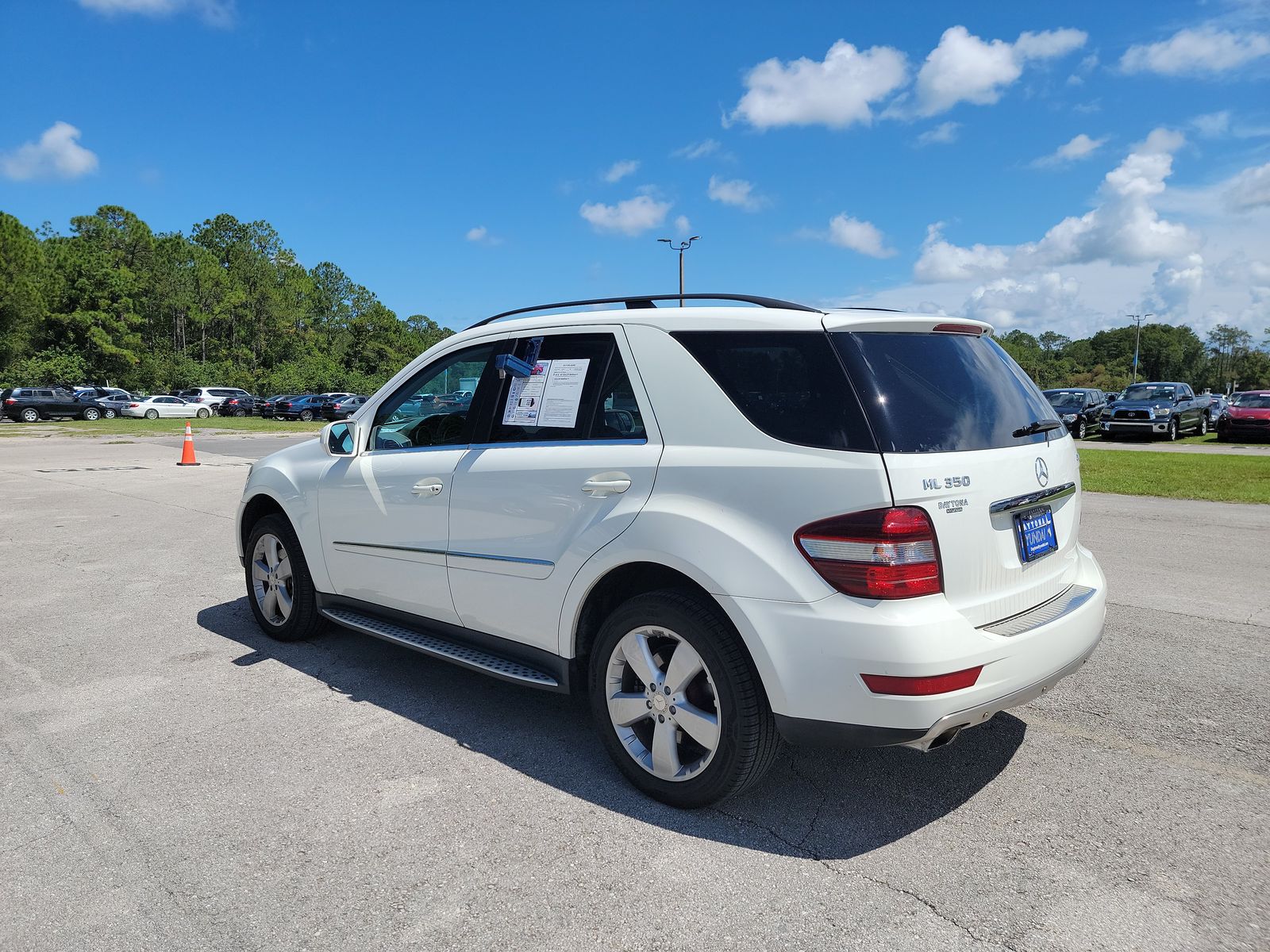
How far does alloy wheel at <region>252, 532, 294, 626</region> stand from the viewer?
506 cm

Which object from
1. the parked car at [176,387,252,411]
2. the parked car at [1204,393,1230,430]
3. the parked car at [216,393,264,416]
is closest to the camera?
the parked car at [1204,393,1230,430]

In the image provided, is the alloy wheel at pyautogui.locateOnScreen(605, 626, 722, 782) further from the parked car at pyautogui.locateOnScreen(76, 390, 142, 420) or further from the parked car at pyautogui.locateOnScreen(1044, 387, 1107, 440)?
the parked car at pyautogui.locateOnScreen(76, 390, 142, 420)

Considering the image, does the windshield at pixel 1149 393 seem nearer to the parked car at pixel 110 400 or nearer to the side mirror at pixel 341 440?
the side mirror at pixel 341 440

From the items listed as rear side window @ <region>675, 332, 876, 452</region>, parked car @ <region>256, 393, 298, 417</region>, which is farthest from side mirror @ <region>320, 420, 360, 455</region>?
parked car @ <region>256, 393, 298, 417</region>

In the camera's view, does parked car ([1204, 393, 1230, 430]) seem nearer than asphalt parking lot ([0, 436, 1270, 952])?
No

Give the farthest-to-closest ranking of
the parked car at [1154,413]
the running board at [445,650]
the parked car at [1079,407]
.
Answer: the parked car at [1079,407] < the parked car at [1154,413] < the running board at [445,650]

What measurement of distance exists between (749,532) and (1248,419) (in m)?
30.7

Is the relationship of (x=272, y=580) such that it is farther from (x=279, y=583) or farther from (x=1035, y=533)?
(x=1035, y=533)

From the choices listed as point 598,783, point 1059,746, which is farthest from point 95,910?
point 1059,746

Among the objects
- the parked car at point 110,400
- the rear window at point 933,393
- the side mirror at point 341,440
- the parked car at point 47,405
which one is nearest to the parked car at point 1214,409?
the rear window at point 933,393

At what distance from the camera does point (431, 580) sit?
13.1 feet

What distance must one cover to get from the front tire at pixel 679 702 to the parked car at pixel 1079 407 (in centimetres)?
2876

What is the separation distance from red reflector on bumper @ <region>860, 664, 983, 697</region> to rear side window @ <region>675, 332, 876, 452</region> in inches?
28.0

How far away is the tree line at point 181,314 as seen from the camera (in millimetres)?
60156
